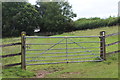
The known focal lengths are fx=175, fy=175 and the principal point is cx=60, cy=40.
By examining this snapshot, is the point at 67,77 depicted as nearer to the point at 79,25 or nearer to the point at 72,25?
the point at 79,25

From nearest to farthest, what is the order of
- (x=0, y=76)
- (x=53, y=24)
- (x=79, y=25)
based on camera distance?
1. (x=0, y=76)
2. (x=79, y=25)
3. (x=53, y=24)

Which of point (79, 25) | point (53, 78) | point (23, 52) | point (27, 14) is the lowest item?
point (53, 78)

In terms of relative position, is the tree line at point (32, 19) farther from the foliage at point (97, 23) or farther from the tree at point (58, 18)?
the foliage at point (97, 23)

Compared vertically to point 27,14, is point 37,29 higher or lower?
lower

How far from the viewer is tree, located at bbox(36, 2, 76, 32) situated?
146 ft

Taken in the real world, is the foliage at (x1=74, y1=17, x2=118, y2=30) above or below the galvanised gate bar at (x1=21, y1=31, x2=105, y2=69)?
above

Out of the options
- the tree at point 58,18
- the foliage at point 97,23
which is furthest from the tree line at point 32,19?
the foliage at point 97,23

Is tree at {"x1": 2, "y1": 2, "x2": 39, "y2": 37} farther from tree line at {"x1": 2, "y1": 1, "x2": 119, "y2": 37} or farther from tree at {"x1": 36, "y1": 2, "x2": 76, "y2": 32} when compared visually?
tree at {"x1": 36, "y1": 2, "x2": 76, "y2": 32}

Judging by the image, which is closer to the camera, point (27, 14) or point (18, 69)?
point (18, 69)

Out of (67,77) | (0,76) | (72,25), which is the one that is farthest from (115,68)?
(72,25)

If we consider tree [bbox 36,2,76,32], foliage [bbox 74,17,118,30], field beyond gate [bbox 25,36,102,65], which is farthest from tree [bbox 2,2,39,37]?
field beyond gate [bbox 25,36,102,65]

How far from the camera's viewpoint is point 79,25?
37.9 m

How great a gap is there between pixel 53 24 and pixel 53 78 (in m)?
40.4

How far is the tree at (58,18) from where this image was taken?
44.6 metres
